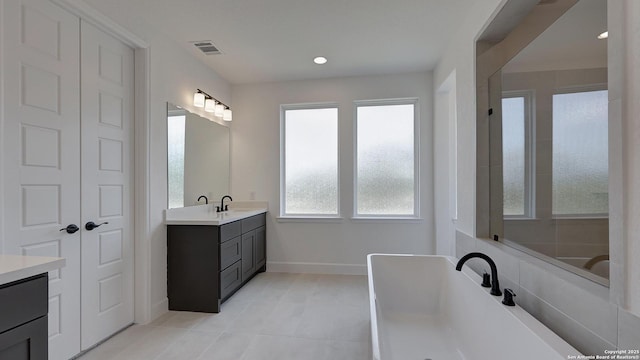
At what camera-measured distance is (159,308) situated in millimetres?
2701

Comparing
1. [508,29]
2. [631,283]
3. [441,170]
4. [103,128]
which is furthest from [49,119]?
[441,170]

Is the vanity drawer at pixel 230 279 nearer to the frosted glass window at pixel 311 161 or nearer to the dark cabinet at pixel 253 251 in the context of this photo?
the dark cabinet at pixel 253 251

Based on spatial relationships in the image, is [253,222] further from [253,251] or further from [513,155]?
[513,155]

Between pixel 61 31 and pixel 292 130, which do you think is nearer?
pixel 61 31

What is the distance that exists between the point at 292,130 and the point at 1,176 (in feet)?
9.91

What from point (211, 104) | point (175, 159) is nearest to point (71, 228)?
point (175, 159)

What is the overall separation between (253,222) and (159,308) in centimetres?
134

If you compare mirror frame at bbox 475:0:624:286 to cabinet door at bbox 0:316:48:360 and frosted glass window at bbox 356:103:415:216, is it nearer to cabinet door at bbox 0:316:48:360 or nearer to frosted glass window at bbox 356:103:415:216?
frosted glass window at bbox 356:103:415:216

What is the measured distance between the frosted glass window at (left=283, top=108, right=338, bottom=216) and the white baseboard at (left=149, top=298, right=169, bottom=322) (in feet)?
6.06

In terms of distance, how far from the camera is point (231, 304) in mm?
2949

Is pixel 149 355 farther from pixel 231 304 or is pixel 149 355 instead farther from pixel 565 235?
pixel 565 235

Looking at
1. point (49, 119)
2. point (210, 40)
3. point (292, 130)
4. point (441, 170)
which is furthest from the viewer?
point (292, 130)

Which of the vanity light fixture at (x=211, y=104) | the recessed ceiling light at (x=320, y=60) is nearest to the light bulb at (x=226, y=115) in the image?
the vanity light fixture at (x=211, y=104)

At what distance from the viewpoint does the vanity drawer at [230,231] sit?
284 cm
